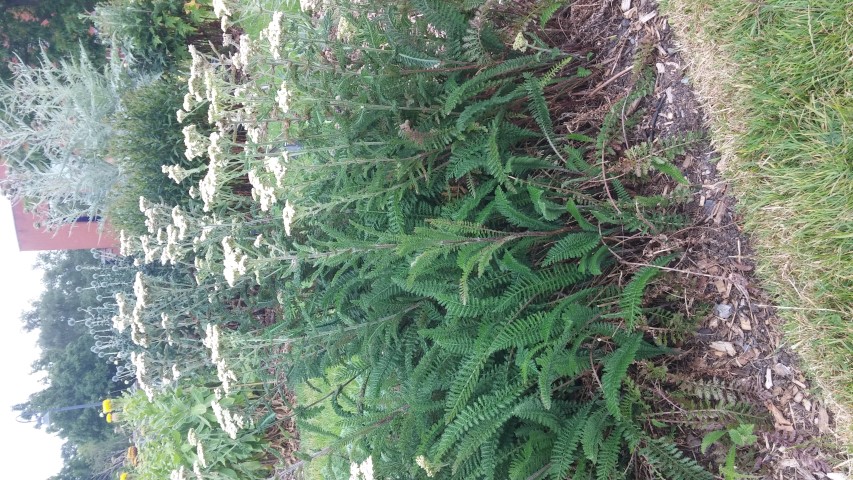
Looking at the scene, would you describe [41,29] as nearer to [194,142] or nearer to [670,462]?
[194,142]

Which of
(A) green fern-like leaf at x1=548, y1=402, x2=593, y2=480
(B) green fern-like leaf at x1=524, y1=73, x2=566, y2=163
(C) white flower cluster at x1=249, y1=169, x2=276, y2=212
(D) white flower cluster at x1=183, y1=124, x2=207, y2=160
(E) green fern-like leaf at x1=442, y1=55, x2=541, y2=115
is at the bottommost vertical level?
(A) green fern-like leaf at x1=548, y1=402, x2=593, y2=480

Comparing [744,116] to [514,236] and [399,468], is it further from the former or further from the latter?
[399,468]

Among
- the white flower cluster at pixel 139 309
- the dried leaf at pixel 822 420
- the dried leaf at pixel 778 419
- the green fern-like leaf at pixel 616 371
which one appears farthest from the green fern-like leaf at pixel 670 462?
the white flower cluster at pixel 139 309

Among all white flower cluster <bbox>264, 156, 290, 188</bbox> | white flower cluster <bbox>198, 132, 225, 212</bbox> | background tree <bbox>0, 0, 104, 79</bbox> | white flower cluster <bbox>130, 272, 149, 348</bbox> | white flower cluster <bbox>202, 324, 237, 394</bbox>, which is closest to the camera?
white flower cluster <bbox>264, 156, 290, 188</bbox>

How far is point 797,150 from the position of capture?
6.18 feet

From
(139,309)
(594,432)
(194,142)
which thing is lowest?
(594,432)

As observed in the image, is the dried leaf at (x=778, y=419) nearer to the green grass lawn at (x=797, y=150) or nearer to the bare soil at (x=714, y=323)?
the bare soil at (x=714, y=323)

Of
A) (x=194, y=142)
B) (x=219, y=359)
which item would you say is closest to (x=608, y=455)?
(x=219, y=359)

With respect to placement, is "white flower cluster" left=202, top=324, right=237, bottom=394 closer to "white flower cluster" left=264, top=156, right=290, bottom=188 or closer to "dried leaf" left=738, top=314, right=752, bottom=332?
"white flower cluster" left=264, top=156, right=290, bottom=188

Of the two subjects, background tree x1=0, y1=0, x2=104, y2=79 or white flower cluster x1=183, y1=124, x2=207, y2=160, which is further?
background tree x1=0, y1=0, x2=104, y2=79

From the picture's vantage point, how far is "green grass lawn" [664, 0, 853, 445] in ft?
5.79

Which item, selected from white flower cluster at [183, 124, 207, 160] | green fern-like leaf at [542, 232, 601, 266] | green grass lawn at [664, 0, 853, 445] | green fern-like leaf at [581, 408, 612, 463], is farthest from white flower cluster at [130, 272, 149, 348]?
green grass lawn at [664, 0, 853, 445]

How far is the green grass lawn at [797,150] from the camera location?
5.79 ft

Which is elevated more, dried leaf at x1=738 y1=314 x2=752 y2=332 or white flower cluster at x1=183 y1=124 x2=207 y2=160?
white flower cluster at x1=183 y1=124 x2=207 y2=160
